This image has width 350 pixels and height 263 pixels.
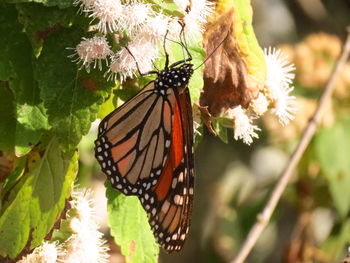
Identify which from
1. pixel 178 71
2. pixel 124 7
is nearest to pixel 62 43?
pixel 124 7

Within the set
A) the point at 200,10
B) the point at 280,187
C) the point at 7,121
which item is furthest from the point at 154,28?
the point at 280,187

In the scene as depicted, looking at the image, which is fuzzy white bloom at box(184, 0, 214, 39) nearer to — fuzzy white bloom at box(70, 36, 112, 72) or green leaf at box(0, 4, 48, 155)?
fuzzy white bloom at box(70, 36, 112, 72)

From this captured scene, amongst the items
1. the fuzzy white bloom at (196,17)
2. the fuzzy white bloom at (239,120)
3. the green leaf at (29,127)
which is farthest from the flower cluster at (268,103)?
the green leaf at (29,127)

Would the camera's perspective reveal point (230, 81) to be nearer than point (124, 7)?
No

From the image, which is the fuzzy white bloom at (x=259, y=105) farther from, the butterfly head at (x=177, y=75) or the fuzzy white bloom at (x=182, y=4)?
the fuzzy white bloom at (x=182, y=4)

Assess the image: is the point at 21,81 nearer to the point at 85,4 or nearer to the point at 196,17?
the point at 85,4

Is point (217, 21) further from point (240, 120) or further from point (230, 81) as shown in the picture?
point (240, 120)
